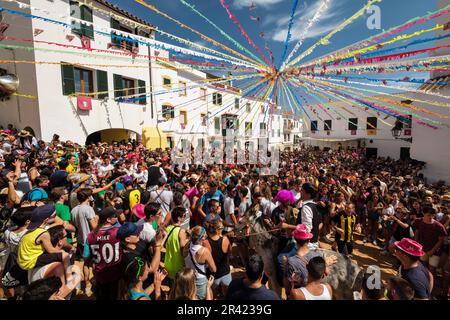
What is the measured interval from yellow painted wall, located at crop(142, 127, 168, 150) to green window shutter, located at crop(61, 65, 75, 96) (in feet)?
15.6

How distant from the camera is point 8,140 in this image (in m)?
7.98

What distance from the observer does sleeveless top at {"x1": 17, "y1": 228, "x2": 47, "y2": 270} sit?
8.04 feet

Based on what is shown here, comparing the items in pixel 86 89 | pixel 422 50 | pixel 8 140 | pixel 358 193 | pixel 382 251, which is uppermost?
pixel 86 89

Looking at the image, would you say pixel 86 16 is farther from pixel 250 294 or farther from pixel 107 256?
pixel 250 294

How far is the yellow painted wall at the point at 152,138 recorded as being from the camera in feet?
49.2

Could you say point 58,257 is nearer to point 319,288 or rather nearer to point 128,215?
point 128,215

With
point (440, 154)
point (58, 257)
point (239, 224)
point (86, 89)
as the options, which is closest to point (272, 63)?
point (239, 224)

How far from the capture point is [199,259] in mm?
2682

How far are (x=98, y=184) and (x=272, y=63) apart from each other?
19.2 feet

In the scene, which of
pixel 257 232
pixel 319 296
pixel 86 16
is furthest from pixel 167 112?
pixel 319 296

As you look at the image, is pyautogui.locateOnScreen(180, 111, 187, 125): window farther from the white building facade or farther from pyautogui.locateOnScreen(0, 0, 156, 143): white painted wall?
pyautogui.locateOnScreen(0, 0, 156, 143): white painted wall

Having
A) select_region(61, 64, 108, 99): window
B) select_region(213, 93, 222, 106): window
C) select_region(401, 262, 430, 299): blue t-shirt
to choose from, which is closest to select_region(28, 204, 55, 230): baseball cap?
select_region(401, 262, 430, 299): blue t-shirt
